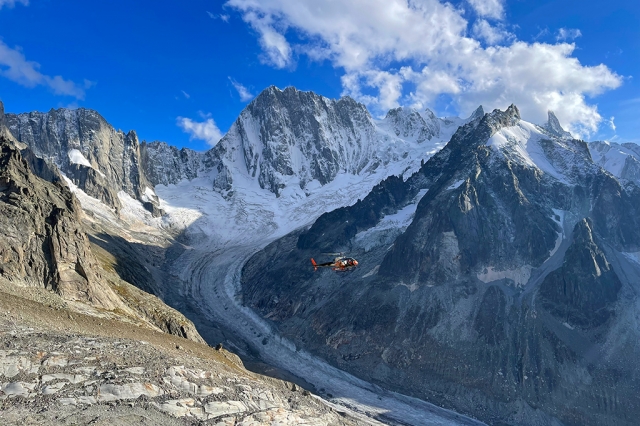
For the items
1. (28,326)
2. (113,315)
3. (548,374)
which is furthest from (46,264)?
(548,374)

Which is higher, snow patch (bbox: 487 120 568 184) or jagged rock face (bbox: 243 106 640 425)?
snow patch (bbox: 487 120 568 184)

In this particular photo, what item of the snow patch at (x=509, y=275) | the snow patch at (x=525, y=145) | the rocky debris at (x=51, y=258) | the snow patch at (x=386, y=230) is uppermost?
the snow patch at (x=525, y=145)

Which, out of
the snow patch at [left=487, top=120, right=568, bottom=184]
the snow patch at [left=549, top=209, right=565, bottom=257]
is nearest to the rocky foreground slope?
the snow patch at [left=549, top=209, right=565, bottom=257]

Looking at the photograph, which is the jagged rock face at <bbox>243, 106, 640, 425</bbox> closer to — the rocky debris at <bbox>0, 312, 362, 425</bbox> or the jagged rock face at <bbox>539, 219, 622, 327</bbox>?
the jagged rock face at <bbox>539, 219, 622, 327</bbox>

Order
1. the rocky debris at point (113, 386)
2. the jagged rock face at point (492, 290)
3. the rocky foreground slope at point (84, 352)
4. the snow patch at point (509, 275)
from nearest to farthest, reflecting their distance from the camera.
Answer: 1. the rocky debris at point (113, 386)
2. the rocky foreground slope at point (84, 352)
3. the jagged rock face at point (492, 290)
4. the snow patch at point (509, 275)

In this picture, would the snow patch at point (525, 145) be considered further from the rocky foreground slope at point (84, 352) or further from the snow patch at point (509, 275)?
the rocky foreground slope at point (84, 352)

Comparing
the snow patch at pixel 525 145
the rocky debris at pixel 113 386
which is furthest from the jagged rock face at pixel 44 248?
the snow patch at pixel 525 145
